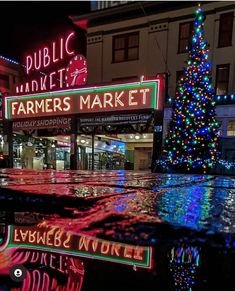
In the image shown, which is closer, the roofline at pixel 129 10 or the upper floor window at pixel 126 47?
the roofline at pixel 129 10

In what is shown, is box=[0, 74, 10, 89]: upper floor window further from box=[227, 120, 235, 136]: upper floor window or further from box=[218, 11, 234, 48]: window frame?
box=[227, 120, 235, 136]: upper floor window

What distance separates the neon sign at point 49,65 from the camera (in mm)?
13086

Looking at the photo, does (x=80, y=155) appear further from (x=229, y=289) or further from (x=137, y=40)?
(x=229, y=289)

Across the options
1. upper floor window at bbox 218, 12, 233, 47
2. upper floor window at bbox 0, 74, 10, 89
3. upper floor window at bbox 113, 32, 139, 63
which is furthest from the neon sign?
upper floor window at bbox 218, 12, 233, 47

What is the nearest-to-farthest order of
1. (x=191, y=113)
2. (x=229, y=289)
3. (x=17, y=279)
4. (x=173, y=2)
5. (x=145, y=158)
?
1. (x=229, y=289)
2. (x=17, y=279)
3. (x=191, y=113)
4. (x=173, y=2)
5. (x=145, y=158)

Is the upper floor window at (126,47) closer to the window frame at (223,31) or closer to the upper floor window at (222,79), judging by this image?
the window frame at (223,31)

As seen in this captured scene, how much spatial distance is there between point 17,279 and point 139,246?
433 mm

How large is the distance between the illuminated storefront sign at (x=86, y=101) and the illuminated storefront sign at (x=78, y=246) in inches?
335

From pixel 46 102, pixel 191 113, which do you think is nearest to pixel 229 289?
pixel 191 113

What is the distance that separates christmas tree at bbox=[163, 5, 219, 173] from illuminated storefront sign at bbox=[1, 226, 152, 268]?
8.39 meters

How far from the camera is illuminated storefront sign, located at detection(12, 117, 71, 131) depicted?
1139 cm

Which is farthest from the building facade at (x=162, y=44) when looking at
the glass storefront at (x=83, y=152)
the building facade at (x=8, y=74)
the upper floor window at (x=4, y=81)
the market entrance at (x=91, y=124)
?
the upper floor window at (x=4, y=81)

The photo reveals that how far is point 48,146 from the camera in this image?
16297 millimetres

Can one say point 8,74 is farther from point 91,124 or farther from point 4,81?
point 91,124
